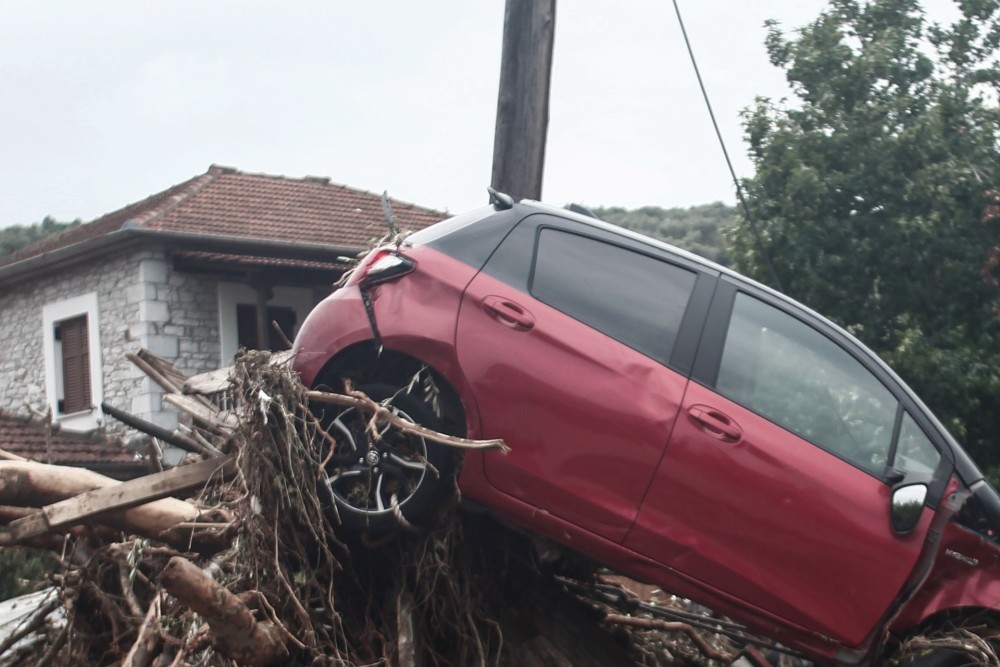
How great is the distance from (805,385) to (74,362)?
19590 millimetres

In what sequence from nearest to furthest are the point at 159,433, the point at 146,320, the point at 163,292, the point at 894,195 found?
1. the point at 159,433
2. the point at 894,195
3. the point at 146,320
4. the point at 163,292

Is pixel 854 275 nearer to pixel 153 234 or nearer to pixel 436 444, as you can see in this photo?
pixel 153 234

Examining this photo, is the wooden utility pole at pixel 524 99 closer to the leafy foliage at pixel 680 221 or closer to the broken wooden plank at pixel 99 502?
the broken wooden plank at pixel 99 502

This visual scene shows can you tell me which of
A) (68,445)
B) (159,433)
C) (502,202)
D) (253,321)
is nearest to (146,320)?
(253,321)

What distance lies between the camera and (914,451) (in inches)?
219

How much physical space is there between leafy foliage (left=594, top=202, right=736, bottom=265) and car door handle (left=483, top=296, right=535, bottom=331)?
4104cm

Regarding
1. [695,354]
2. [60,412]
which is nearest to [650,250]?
[695,354]

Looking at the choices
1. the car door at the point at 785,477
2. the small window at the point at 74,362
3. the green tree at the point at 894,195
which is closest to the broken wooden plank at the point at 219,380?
the car door at the point at 785,477

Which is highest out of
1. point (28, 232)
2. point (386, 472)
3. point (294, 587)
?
point (386, 472)

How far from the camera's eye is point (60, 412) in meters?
22.9

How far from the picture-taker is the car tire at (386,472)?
497 centimetres

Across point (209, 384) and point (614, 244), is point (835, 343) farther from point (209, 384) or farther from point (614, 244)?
point (209, 384)

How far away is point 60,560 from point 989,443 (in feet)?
49.3

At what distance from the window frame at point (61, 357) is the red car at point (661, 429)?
56.8ft
